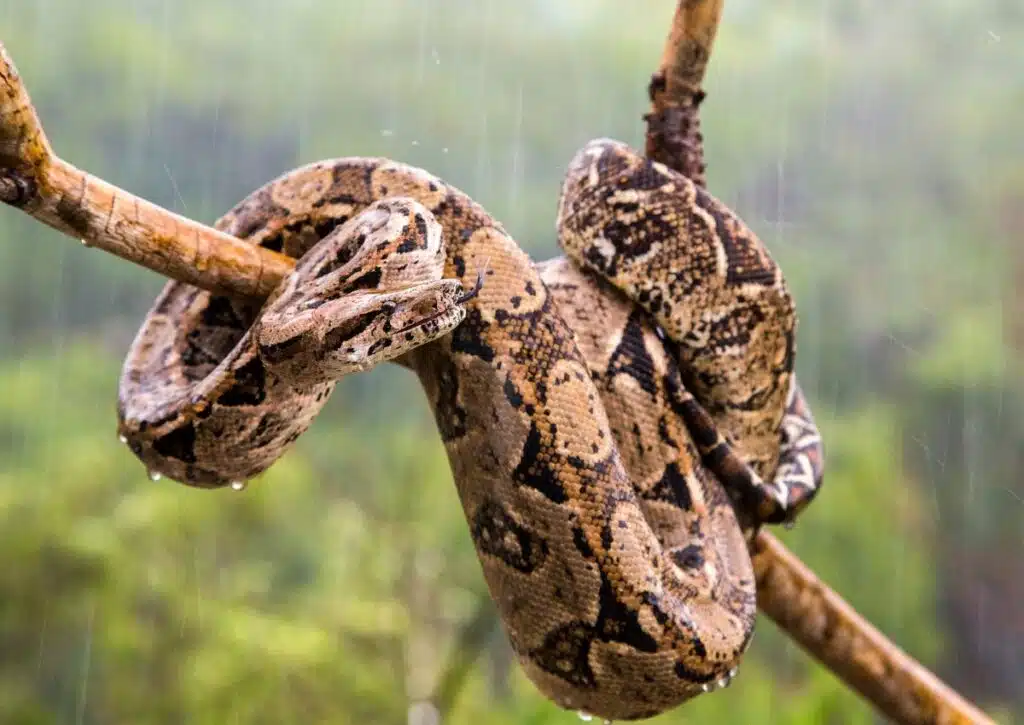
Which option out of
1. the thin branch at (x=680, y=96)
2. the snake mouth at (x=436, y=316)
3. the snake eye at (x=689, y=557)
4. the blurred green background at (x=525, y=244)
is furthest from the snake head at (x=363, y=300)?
the blurred green background at (x=525, y=244)

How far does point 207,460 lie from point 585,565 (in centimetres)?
80

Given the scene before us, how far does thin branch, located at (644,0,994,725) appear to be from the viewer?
2393 millimetres

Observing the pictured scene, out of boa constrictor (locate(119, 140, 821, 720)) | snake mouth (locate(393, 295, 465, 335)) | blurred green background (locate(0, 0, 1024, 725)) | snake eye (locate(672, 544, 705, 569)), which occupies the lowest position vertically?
blurred green background (locate(0, 0, 1024, 725))

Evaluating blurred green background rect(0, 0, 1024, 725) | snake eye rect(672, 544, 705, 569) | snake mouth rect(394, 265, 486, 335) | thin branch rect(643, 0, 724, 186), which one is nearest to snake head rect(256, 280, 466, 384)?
snake mouth rect(394, 265, 486, 335)

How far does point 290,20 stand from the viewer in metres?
6.30

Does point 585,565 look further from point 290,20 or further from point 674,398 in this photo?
point 290,20

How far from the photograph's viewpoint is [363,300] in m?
1.58

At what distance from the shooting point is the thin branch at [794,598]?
2393 mm

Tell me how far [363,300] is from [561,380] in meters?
0.41

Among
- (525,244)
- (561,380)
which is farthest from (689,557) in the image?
(525,244)

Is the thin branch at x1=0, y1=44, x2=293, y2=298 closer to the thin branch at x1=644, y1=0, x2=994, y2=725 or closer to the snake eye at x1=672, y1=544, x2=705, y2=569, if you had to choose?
the snake eye at x1=672, y1=544, x2=705, y2=569

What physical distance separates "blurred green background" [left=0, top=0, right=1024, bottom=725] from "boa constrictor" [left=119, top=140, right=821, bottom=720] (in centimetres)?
340

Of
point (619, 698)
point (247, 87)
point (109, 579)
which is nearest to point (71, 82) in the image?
point (247, 87)

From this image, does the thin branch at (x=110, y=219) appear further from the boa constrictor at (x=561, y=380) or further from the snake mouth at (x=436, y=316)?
the snake mouth at (x=436, y=316)
